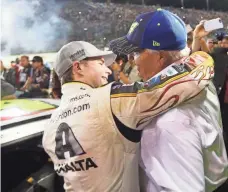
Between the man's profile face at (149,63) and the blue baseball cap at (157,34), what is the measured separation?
0.07 ft

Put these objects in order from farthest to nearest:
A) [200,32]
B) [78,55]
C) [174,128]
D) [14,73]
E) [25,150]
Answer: [14,73] → [200,32] → [25,150] → [78,55] → [174,128]

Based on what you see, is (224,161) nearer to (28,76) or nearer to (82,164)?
(82,164)

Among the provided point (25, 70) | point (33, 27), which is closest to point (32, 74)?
point (25, 70)

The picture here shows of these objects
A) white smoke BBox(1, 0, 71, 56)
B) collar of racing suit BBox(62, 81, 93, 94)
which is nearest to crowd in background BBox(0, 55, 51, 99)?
white smoke BBox(1, 0, 71, 56)

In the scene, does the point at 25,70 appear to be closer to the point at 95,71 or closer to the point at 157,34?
the point at 95,71

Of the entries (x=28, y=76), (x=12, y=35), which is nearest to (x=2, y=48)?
(x=12, y=35)

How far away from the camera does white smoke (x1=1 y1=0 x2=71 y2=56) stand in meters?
4.20

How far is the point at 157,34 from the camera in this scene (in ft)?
4.21

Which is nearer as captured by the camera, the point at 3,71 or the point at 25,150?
the point at 25,150

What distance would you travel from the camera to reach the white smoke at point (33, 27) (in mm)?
4195

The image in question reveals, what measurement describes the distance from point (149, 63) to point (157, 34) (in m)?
0.10

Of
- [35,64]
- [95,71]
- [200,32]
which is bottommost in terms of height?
[35,64]

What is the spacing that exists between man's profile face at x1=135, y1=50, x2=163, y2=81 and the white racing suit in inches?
2.3

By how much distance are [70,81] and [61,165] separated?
1.15 feet
